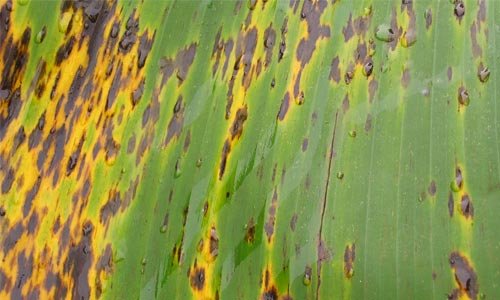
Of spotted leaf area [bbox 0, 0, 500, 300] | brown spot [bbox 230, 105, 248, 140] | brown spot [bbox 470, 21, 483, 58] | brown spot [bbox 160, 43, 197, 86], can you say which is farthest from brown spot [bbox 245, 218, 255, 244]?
brown spot [bbox 470, 21, 483, 58]

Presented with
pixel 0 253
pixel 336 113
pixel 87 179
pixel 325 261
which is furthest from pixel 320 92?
pixel 0 253

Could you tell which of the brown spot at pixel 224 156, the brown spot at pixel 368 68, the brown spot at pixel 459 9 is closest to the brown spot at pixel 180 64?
the brown spot at pixel 224 156

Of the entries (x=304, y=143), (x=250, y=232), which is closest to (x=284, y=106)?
(x=304, y=143)

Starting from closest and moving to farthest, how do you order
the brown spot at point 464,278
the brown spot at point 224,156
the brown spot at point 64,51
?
the brown spot at point 464,278, the brown spot at point 224,156, the brown spot at point 64,51

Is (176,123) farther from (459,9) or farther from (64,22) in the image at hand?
(459,9)

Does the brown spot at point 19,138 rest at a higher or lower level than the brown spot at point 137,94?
lower

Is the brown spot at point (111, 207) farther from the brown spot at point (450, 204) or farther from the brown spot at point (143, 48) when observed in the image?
the brown spot at point (450, 204)

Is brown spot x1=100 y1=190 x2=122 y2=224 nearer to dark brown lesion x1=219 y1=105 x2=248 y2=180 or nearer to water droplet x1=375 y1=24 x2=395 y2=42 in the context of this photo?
dark brown lesion x1=219 y1=105 x2=248 y2=180
